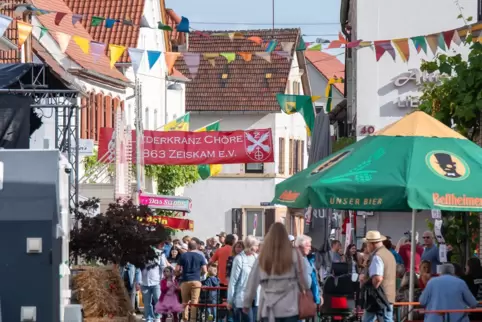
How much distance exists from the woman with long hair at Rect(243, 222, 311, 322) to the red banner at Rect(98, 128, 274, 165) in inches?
932

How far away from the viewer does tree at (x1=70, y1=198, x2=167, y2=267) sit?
2069 cm

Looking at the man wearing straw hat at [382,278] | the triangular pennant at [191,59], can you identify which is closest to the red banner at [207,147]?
the triangular pennant at [191,59]

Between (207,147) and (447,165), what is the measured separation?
908 inches

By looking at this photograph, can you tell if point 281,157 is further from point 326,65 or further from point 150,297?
point 150,297

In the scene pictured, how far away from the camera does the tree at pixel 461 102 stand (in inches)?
779

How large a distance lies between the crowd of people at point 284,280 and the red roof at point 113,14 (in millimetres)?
19582

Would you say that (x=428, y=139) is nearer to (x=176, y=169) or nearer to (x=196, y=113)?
(x=176, y=169)

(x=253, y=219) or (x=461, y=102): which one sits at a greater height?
(x=461, y=102)

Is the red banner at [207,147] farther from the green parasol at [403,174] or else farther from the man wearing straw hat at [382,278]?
the green parasol at [403,174]

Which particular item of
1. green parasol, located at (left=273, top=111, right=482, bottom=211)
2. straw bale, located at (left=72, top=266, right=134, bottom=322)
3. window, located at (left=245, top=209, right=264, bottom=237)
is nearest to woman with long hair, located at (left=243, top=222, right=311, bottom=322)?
green parasol, located at (left=273, top=111, right=482, bottom=211)

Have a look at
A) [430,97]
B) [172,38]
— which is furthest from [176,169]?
[430,97]

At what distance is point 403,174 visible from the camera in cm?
1377

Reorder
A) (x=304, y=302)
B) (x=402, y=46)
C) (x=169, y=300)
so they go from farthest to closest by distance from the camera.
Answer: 1. (x=402, y=46)
2. (x=169, y=300)
3. (x=304, y=302)

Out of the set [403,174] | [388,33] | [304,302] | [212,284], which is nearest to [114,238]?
[212,284]
